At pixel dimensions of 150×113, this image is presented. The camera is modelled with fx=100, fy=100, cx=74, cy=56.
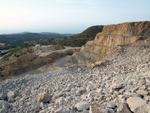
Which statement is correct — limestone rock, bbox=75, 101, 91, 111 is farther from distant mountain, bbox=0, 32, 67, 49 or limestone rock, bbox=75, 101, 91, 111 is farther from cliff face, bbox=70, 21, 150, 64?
distant mountain, bbox=0, 32, 67, 49

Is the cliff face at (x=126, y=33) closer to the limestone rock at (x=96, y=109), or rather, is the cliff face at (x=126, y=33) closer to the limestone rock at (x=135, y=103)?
the limestone rock at (x=135, y=103)

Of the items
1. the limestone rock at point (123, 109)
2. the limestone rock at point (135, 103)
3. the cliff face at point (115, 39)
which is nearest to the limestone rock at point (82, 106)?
the limestone rock at point (123, 109)

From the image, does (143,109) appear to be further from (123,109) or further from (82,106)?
(82,106)

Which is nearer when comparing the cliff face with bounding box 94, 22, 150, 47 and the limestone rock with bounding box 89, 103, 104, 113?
the limestone rock with bounding box 89, 103, 104, 113

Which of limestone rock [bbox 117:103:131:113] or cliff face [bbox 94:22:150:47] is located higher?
cliff face [bbox 94:22:150:47]

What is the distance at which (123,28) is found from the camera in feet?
50.2

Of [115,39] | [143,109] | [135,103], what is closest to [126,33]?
[115,39]

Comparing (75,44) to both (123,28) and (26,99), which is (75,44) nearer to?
(123,28)

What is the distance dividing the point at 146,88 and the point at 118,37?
44.4 feet

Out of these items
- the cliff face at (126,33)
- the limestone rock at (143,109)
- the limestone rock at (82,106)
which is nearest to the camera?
the limestone rock at (143,109)

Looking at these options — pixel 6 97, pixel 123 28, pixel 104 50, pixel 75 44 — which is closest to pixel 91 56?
pixel 104 50

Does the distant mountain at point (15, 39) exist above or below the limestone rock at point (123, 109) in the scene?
above

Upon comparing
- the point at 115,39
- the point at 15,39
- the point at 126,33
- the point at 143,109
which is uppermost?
the point at 15,39

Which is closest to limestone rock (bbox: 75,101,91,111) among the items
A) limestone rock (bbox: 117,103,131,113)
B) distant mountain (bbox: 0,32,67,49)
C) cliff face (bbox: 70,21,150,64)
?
limestone rock (bbox: 117,103,131,113)
